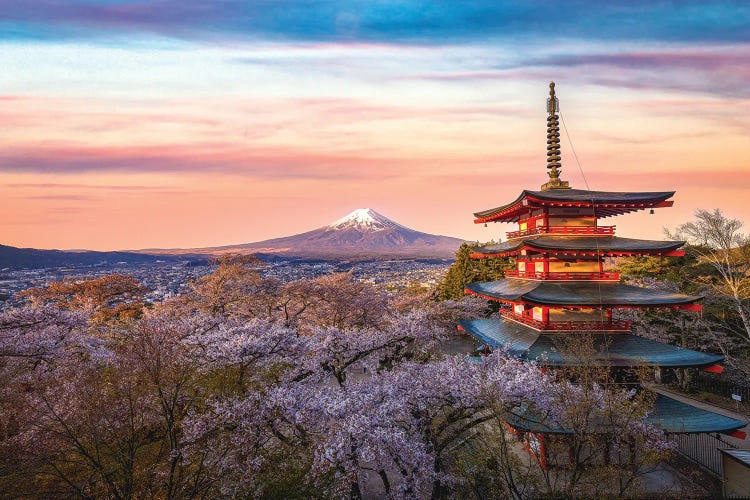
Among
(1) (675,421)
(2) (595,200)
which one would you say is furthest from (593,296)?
(1) (675,421)


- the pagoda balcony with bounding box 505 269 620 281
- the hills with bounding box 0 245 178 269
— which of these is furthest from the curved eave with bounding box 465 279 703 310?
the hills with bounding box 0 245 178 269

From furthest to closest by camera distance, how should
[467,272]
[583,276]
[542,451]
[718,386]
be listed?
[467,272] → [718,386] → [583,276] → [542,451]

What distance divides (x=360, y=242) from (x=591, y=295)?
133 meters

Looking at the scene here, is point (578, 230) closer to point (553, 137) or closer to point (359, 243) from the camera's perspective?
point (553, 137)

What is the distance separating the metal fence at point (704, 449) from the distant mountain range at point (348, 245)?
91516mm

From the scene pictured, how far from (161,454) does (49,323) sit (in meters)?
9.71

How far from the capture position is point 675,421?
13.9 m

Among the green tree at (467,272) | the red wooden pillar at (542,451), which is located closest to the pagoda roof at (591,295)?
the red wooden pillar at (542,451)

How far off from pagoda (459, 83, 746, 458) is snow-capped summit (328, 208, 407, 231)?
444 ft

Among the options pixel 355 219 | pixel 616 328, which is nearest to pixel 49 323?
pixel 616 328

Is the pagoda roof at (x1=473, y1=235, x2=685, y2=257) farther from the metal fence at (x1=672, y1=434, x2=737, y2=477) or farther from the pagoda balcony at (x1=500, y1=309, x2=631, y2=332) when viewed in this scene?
the metal fence at (x1=672, y1=434, x2=737, y2=477)

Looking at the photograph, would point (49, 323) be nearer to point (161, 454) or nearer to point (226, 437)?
point (161, 454)

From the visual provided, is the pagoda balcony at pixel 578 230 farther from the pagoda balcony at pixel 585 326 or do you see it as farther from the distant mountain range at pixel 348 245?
the distant mountain range at pixel 348 245

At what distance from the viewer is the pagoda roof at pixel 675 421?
13.3m
